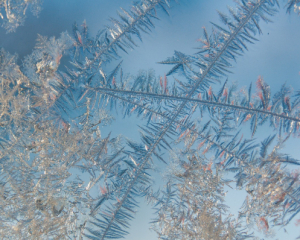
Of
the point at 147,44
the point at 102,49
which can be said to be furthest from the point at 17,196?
the point at 147,44

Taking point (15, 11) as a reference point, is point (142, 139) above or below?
below

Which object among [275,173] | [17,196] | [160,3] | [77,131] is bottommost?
[17,196]

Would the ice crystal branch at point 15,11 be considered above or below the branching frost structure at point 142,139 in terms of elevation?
above

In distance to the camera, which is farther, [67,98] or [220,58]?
[67,98]

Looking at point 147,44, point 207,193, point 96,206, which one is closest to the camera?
point 96,206

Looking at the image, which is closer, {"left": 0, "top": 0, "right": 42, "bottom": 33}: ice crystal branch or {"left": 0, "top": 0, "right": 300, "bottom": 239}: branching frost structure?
{"left": 0, "top": 0, "right": 300, "bottom": 239}: branching frost structure

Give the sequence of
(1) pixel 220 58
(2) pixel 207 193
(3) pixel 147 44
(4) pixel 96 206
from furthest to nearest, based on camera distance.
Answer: (3) pixel 147 44 → (2) pixel 207 193 → (4) pixel 96 206 → (1) pixel 220 58

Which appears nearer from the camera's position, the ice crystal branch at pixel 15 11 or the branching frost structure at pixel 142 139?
the branching frost structure at pixel 142 139

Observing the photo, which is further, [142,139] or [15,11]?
[15,11]

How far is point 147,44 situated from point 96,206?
1.31m

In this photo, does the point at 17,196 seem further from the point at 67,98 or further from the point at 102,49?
the point at 102,49

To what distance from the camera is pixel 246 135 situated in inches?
65.9

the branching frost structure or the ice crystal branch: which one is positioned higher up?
the ice crystal branch

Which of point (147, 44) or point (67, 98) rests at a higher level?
point (147, 44)
